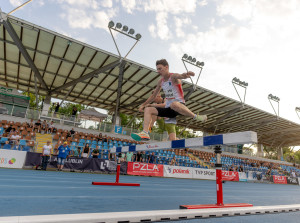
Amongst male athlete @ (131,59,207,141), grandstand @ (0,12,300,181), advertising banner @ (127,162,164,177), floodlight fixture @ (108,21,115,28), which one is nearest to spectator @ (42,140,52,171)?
grandstand @ (0,12,300,181)

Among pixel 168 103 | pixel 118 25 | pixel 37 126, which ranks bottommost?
pixel 168 103

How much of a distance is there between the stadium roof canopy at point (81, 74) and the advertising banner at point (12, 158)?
25.1 ft

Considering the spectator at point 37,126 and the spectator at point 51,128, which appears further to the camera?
the spectator at point 51,128

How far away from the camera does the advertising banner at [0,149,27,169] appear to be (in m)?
10.4

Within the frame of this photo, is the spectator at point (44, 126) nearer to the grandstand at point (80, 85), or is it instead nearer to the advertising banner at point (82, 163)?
the grandstand at point (80, 85)

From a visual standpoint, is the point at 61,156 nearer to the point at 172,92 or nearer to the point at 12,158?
the point at 12,158

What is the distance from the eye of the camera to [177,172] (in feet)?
49.5

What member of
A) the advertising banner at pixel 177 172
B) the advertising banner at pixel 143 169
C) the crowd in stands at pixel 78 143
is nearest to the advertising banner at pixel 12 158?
the crowd in stands at pixel 78 143

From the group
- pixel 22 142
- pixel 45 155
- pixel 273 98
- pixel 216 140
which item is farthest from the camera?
pixel 273 98

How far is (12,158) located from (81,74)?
10.0 metres

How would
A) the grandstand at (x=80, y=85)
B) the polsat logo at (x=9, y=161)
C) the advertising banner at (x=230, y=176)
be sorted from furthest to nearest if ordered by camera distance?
the advertising banner at (x=230, y=176)
the grandstand at (x=80, y=85)
the polsat logo at (x=9, y=161)

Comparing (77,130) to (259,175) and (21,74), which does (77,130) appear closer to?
(21,74)

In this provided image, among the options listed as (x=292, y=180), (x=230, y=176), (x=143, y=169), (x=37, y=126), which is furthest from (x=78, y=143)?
(x=292, y=180)

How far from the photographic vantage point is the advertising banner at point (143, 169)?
13.2m
